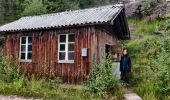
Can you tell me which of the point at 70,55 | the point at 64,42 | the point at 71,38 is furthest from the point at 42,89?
the point at 71,38

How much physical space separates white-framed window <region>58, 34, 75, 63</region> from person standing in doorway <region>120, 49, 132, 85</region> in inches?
111

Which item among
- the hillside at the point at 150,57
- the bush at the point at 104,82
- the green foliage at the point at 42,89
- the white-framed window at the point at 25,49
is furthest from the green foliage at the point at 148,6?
the bush at the point at 104,82

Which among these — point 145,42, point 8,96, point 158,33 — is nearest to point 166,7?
point 158,33

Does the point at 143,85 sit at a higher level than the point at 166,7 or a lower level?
lower

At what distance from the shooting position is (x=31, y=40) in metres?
19.3

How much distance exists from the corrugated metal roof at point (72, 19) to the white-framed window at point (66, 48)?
81cm

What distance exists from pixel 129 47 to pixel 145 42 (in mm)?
1344

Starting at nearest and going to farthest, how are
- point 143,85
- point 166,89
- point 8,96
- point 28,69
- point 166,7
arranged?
point 166,89
point 8,96
point 143,85
point 28,69
point 166,7

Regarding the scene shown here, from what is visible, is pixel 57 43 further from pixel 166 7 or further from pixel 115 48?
pixel 166 7

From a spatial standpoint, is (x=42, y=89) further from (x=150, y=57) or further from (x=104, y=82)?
(x=150, y=57)

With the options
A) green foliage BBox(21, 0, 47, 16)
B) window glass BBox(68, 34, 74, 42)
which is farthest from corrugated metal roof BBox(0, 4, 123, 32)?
green foliage BBox(21, 0, 47, 16)

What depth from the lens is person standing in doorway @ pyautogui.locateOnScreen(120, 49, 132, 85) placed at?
1748cm

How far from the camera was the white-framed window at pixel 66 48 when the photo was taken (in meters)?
17.5

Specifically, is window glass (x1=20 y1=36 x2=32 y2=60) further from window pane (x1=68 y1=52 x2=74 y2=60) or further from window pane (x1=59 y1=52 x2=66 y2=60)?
window pane (x1=68 y1=52 x2=74 y2=60)
